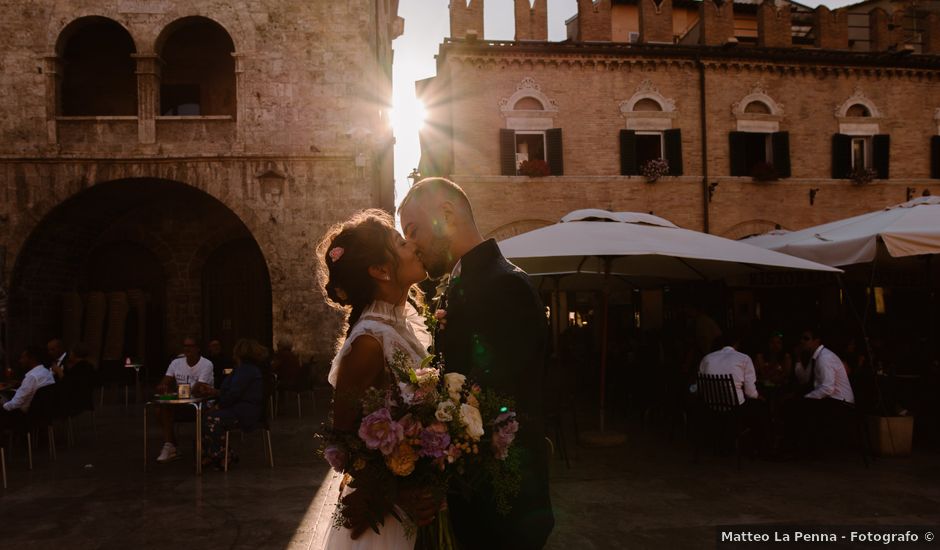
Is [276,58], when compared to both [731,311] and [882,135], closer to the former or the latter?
[731,311]

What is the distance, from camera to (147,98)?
576 inches

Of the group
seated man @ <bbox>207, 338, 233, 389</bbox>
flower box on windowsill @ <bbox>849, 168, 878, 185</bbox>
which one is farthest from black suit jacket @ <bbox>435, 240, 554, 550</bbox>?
flower box on windowsill @ <bbox>849, 168, 878, 185</bbox>

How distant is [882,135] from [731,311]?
23.0ft

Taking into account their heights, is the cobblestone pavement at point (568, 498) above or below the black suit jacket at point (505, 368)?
below

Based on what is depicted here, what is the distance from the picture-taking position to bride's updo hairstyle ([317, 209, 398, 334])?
2465 mm

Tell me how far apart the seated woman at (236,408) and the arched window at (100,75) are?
11.9 metres

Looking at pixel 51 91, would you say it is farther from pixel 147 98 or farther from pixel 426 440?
pixel 426 440

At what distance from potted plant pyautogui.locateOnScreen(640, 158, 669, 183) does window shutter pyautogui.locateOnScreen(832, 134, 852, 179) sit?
524cm

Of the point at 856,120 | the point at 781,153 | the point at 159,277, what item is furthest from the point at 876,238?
the point at 159,277

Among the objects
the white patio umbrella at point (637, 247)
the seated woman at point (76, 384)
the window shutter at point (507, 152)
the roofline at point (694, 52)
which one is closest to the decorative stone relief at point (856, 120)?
the roofline at point (694, 52)

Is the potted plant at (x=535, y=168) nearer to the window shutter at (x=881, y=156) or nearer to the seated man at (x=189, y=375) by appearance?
the window shutter at (x=881, y=156)

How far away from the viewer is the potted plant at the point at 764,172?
18841mm

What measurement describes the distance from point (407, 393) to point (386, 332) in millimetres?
342

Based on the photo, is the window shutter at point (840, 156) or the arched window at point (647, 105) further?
the window shutter at point (840, 156)
